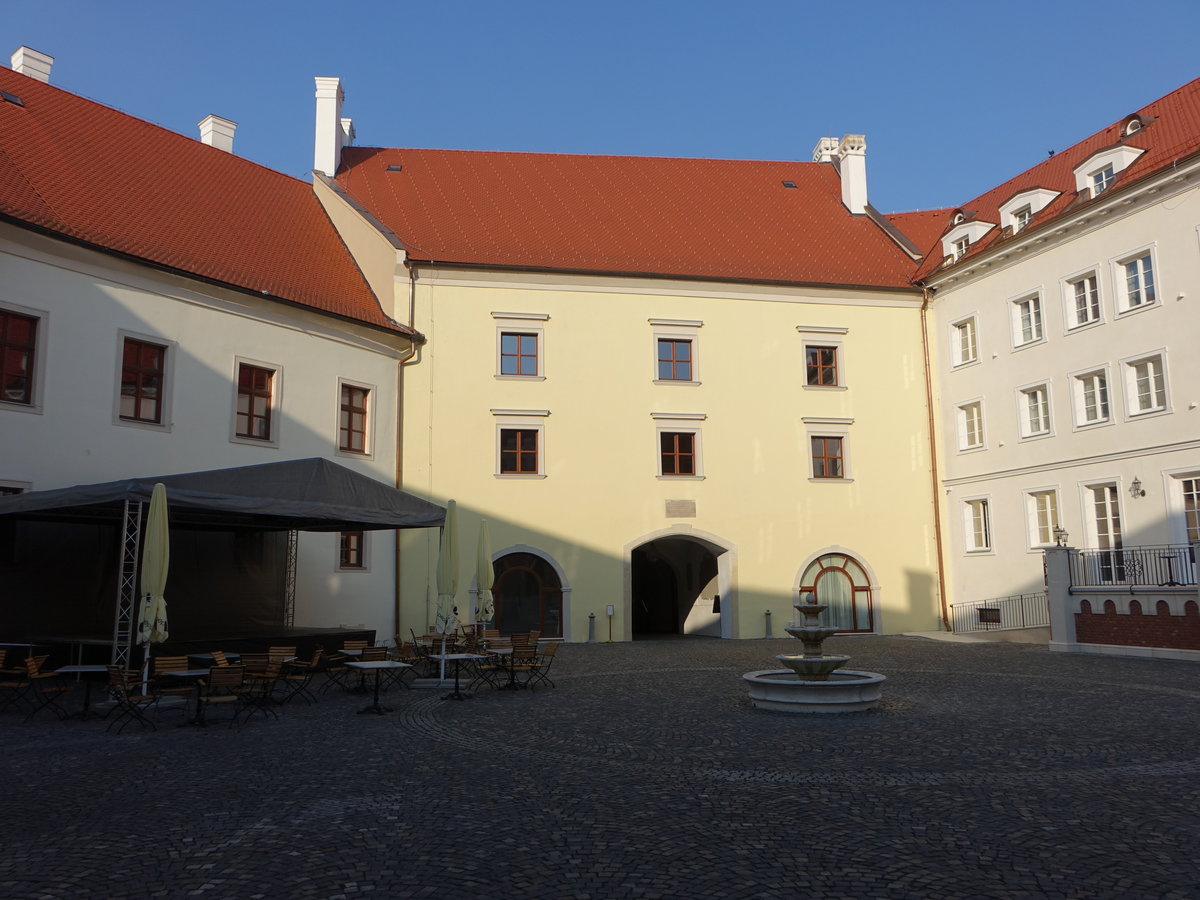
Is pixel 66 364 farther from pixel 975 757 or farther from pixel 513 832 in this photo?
pixel 975 757

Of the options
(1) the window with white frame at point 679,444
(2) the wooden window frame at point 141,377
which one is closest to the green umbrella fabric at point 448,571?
(2) the wooden window frame at point 141,377

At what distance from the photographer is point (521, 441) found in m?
25.2

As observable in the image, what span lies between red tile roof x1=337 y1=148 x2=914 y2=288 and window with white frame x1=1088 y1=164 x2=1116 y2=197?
5563 millimetres

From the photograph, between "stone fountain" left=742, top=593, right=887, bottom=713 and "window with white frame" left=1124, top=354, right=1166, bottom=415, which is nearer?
"stone fountain" left=742, top=593, right=887, bottom=713

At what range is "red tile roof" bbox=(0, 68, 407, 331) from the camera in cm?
1862

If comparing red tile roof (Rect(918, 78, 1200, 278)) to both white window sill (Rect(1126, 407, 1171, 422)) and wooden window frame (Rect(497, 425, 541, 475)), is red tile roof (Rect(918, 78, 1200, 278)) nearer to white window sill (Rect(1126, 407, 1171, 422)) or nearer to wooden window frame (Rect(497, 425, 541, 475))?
white window sill (Rect(1126, 407, 1171, 422))

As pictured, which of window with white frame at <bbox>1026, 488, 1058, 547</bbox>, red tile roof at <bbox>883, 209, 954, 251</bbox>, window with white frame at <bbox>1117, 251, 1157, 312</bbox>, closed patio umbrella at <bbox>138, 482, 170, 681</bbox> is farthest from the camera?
red tile roof at <bbox>883, 209, 954, 251</bbox>

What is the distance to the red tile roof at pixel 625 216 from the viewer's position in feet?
87.7

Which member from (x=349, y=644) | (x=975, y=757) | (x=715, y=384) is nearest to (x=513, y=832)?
(x=975, y=757)

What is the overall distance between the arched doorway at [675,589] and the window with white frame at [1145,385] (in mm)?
10603

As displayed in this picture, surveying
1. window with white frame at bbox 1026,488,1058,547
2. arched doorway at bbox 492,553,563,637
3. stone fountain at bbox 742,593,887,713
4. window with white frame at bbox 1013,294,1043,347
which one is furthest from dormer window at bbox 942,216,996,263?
stone fountain at bbox 742,593,887,713

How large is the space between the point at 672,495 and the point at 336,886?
20624 millimetres

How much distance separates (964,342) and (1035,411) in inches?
135

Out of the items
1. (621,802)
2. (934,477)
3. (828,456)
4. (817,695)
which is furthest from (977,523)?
(621,802)
